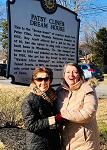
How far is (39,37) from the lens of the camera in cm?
530

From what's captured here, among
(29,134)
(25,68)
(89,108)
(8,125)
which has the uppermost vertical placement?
(25,68)

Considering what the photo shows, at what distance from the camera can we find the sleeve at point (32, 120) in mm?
3709

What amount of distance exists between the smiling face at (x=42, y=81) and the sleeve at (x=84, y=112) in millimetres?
297

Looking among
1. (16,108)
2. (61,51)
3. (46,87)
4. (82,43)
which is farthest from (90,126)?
(82,43)

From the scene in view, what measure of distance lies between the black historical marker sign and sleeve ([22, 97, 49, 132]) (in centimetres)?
126

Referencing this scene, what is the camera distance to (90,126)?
3.94 meters

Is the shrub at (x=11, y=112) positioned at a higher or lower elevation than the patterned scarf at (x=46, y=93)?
lower

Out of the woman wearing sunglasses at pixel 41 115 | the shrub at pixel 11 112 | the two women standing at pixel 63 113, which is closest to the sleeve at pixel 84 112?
the two women standing at pixel 63 113

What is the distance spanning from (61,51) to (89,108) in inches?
77.8

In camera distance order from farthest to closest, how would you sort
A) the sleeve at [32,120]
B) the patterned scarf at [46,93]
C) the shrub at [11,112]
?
the shrub at [11,112] < the patterned scarf at [46,93] < the sleeve at [32,120]

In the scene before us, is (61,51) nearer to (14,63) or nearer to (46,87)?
(14,63)

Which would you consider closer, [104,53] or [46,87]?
[46,87]

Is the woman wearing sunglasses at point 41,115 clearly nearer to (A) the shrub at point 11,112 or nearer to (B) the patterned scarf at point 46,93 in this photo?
(B) the patterned scarf at point 46,93

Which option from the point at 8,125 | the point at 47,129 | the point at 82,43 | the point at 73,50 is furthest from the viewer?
the point at 82,43
